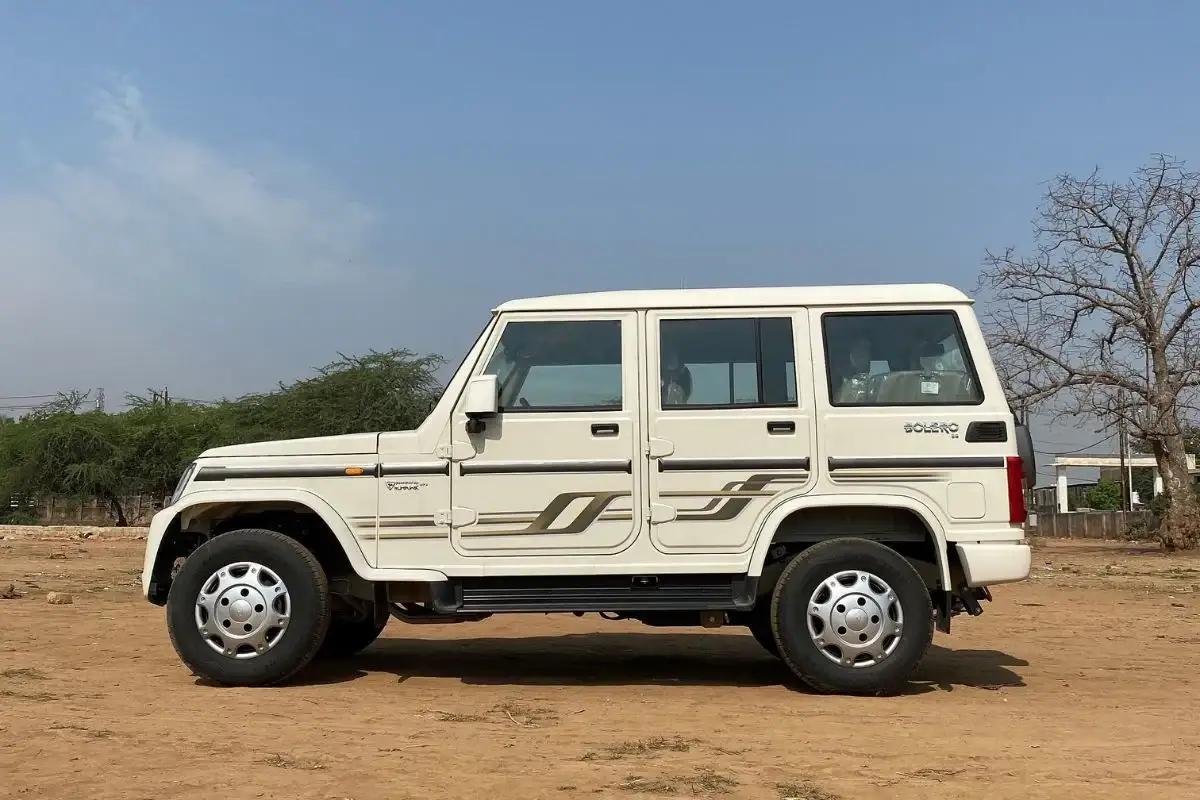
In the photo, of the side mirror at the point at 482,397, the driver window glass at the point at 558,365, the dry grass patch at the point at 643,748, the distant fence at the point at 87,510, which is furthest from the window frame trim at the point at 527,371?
the distant fence at the point at 87,510

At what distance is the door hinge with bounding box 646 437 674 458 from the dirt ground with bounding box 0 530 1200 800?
1416 mm

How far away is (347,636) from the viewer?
309 inches

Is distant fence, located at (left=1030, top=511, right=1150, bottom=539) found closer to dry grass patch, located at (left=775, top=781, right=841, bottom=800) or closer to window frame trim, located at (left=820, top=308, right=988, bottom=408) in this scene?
window frame trim, located at (left=820, top=308, right=988, bottom=408)

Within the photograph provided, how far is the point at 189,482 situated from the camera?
663cm

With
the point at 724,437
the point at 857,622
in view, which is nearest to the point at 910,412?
the point at 724,437

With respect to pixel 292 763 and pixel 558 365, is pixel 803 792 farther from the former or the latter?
pixel 558 365

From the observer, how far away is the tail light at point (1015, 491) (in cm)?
623

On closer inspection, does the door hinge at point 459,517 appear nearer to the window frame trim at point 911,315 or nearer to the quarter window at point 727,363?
the quarter window at point 727,363

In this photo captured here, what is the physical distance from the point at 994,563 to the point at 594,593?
230cm

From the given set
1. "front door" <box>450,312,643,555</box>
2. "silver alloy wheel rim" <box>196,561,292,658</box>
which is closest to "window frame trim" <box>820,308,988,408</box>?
"front door" <box>450,312,643,555</box>

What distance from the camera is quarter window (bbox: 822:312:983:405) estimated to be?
6.43 meters

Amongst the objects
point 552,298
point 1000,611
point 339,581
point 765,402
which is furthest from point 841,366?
point 1000,611

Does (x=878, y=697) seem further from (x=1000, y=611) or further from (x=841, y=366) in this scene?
(x=1000, y=611)

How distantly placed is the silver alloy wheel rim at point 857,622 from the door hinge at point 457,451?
85.3 inches
